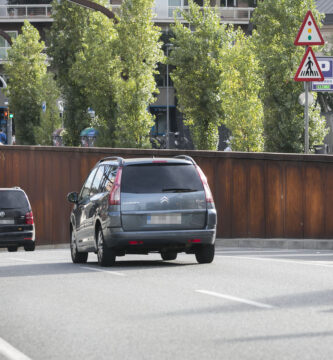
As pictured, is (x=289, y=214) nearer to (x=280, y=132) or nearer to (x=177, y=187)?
(x=177, y=187)

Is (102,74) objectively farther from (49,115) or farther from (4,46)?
(4,46)

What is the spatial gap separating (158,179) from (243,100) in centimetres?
2812

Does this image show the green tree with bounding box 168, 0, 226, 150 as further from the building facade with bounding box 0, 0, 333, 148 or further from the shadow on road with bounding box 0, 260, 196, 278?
the shadow on road with bounding box 0, 260, 196, 278

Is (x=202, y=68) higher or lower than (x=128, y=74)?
higher

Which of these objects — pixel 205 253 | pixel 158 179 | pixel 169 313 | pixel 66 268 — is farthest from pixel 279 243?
pixel 169 313

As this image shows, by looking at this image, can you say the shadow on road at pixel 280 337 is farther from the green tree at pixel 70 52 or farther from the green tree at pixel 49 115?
the green tree at pixel 49 115

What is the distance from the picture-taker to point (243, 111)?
42.4 meters

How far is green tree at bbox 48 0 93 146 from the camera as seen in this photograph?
62.9 meters

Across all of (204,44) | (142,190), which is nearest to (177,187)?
(142,190)

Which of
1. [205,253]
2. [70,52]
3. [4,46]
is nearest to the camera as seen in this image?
[205,253]

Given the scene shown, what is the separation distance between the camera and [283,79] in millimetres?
39156

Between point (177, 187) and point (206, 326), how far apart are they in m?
6.77

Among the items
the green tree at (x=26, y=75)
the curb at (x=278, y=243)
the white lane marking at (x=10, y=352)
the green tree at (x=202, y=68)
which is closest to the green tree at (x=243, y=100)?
the green tree at (x=202, y=68)

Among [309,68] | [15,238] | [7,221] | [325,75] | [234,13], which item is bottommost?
[15,238]
